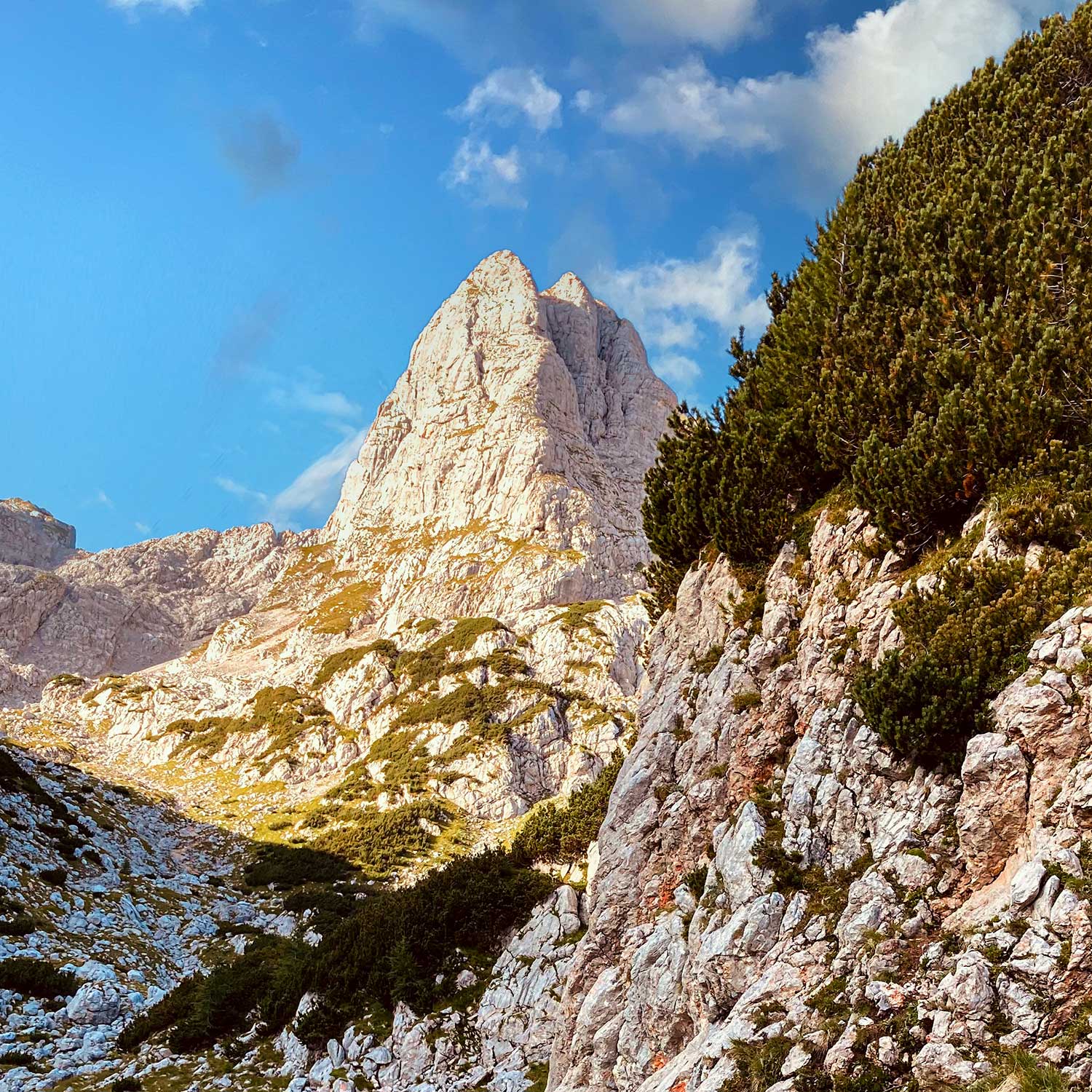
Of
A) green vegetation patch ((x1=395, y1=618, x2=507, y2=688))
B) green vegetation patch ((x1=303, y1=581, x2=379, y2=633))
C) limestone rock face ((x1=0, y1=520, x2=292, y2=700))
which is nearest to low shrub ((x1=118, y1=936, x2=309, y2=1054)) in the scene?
green vegetation patch ((x1=395, y1=618, x2=507, y2=688))

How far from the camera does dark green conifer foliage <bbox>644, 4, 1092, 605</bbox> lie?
14219 mm

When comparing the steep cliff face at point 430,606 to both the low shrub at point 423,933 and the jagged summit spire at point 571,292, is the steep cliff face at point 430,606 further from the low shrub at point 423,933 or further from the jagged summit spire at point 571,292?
the low shrub at point 423,933

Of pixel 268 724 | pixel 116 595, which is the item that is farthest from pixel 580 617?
pixel 116 595

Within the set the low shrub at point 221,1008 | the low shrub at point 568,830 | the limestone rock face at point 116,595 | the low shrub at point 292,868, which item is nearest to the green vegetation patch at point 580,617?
the low shrub at point 292,868

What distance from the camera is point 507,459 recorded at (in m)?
126

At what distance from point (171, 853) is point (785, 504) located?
5314 centimetres

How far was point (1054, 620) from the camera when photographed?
11.1 metres

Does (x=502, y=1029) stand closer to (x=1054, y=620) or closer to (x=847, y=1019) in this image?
(x=847, y=1019)

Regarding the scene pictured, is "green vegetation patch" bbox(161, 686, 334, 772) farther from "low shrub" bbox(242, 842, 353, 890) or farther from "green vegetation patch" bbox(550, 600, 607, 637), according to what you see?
"green vegetation patch" bbox(550, 600, 607, 637)

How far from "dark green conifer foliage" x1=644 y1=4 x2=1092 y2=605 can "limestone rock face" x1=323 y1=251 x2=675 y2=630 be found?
7908 cm

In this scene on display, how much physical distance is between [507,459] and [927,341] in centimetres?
11100

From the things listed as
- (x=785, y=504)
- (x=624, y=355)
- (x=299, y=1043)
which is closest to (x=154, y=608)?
(x=624, y=355)

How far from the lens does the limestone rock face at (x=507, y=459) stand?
108062 mm

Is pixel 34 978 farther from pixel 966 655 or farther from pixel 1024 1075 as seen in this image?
pixel 966 655
